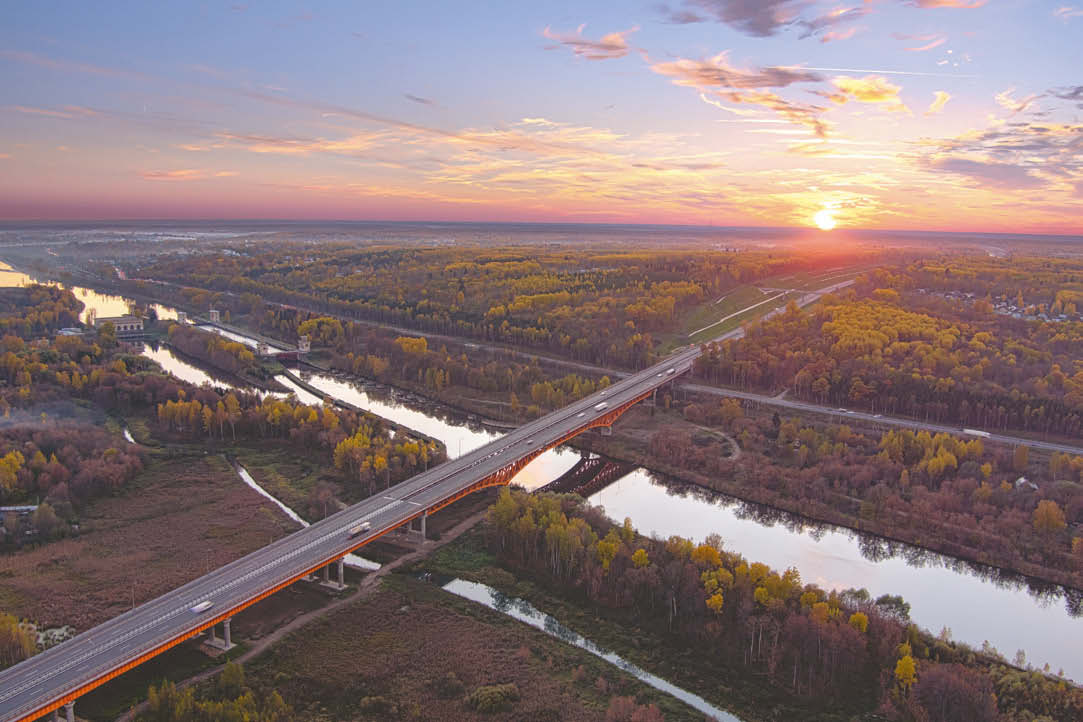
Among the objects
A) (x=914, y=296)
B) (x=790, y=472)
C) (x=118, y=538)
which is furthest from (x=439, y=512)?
(x=914, y=296)

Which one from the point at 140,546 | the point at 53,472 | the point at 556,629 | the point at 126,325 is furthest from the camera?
the point at 126,325

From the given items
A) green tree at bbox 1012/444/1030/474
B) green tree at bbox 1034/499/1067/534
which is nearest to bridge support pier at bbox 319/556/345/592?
green tree at bbox 1034/499/1067/534

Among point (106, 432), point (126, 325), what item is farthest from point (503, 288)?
point (106, 432)

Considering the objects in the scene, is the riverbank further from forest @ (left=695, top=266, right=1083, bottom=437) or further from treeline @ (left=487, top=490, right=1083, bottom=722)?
forest @ (left=695, top=266, right=1083, bottom=437)

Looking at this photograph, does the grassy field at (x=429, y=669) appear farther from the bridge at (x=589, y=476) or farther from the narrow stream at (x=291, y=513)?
the bridge at (x=589, y=476)

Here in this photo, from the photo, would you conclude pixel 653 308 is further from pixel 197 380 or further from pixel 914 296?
pixel 197 380

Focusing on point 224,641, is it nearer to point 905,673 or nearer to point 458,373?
point 905,673

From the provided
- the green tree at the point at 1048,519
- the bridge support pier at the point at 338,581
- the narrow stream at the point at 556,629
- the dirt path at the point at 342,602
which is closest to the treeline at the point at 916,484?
the green tree at the point at 1048,519
